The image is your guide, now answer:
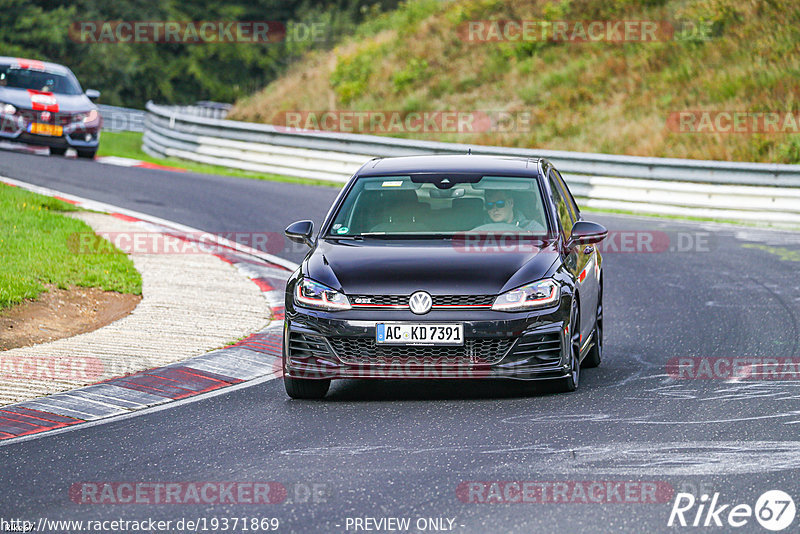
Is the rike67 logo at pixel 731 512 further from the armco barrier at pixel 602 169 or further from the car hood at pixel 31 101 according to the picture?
the car hood at pixel 31 101

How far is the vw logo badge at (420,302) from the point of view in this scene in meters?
8.23

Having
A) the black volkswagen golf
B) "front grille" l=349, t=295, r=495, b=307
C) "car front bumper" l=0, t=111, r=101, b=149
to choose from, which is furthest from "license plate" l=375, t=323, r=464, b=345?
"car front bumper" l=0, t=111, r=101, b=149

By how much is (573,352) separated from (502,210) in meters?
1.36

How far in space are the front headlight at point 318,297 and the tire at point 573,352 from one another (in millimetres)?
1553

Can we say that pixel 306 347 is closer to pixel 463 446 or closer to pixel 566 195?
pixel 463 446

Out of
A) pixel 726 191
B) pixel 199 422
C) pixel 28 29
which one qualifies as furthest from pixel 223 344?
pixel 28 29

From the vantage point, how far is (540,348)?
329 inches

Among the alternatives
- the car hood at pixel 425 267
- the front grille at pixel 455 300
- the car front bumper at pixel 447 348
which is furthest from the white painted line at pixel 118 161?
the front grille at pixel 455 300

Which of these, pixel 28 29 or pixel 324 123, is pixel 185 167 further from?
pixel 28 29

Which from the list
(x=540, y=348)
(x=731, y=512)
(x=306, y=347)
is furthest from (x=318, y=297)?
(x=731, y=512)

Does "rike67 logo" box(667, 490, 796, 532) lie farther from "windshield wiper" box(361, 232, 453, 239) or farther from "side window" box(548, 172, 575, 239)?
"side window" box(548, 172, 575, 239)

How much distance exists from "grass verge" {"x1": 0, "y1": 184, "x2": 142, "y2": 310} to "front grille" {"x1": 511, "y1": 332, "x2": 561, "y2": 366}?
5.27 metres

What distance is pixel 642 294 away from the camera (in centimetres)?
1380

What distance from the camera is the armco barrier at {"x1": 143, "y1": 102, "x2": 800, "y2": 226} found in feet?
67.8
